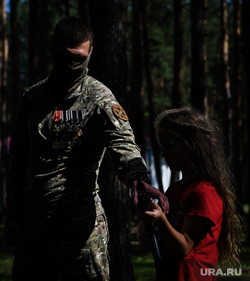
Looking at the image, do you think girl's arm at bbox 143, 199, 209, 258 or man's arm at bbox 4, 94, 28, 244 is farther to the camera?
man's arm at bbox 4, 94, 28, 244

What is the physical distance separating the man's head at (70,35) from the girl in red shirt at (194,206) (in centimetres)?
67

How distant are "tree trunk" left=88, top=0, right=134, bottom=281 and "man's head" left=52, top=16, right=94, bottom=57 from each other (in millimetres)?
2429

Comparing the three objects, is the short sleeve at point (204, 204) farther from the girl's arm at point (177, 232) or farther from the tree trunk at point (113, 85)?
the tree trunk at point (113, 85)

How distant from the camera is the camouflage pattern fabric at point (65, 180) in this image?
3.13 meters

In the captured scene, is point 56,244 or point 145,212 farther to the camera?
point 56,244

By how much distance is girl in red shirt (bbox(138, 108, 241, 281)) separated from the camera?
8.73ft

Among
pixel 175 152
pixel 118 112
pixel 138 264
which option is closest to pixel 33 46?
pixel 138 264

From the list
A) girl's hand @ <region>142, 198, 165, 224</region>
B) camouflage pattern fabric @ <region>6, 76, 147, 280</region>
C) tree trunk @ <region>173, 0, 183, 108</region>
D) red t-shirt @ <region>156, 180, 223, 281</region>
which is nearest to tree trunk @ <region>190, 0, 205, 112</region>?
tree trunk @ <region>173, 0, 183, 108</region>

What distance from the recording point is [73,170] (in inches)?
125

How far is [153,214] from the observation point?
2.51 meters

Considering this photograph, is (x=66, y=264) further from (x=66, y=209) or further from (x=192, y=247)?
(x=192, y=247)

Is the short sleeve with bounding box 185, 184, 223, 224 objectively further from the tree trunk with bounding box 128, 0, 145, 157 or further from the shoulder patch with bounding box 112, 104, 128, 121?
the tree trunk with bounding box 128, 0, 145, 157

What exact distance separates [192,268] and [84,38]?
148 centimetres

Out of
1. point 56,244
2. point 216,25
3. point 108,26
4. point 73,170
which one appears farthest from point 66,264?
point 216,25
